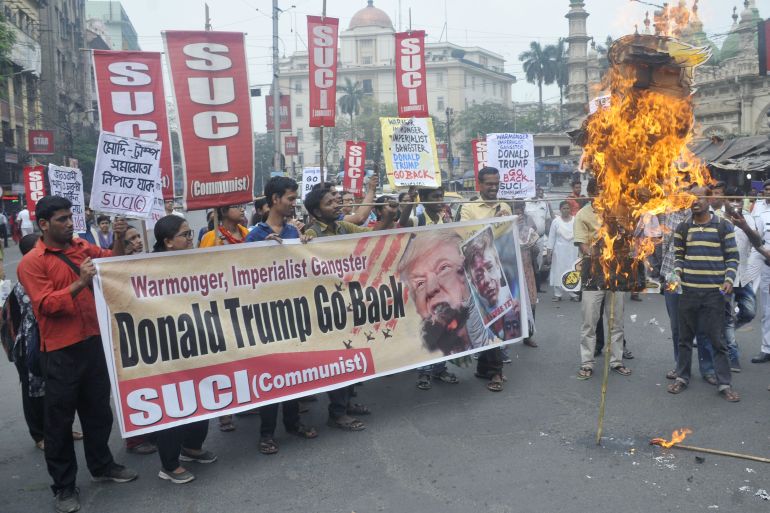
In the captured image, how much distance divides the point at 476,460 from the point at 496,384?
1771 millimetres

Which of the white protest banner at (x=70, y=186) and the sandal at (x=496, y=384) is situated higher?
the white protest banner at (x=70, y=186)

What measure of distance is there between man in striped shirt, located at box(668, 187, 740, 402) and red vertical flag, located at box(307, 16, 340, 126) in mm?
5305

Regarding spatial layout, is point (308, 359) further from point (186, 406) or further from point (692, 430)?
point (692, 430)

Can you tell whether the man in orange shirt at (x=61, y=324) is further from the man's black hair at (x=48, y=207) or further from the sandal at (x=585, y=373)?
the sandal at (x=585, y=373)

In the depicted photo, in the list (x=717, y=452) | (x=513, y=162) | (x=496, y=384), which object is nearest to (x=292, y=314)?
(x=496, y=384)

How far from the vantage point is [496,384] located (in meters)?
6.64

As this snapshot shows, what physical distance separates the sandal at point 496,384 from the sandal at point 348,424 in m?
1.54

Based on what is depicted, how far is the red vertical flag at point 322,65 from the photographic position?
9859 millimetres

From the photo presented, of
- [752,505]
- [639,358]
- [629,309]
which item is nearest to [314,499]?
[752,505]

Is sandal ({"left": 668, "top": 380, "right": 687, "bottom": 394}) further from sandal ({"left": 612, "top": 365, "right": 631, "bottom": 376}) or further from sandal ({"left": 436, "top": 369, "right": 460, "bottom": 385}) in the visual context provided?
sandal ({"left": 436, "top": 369, "right": 460, "bottom": 385})

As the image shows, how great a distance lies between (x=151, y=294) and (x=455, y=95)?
106 meters

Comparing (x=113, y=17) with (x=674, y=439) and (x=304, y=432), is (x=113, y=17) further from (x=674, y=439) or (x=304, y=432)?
(x=674, y=439)

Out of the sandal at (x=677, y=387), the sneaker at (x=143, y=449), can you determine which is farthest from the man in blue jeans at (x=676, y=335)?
the sneaker at (x=143, y=449)

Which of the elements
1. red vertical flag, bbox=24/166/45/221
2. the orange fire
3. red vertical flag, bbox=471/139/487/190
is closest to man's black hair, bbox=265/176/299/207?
the orange fire
